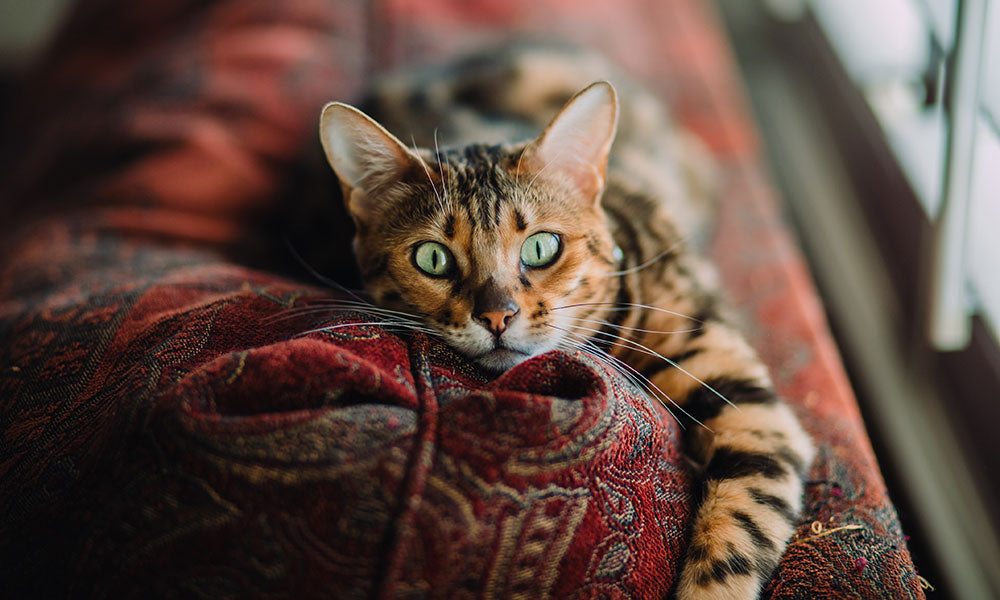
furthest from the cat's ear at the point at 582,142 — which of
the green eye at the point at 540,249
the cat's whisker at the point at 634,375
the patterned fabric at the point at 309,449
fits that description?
the patterned fabric at the point at 309,449

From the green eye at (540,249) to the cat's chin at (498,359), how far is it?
0.43 feet

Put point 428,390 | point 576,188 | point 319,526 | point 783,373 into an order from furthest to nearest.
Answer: point 783,373, point 576,188, point 428,390, point 319,526

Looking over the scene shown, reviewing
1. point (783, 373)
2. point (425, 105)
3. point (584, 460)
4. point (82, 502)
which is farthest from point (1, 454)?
point (783, 373)

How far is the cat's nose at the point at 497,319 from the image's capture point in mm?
884

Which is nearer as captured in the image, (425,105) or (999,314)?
(999,314)

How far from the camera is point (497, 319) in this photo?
89 cm

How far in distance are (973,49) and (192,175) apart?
134 cm

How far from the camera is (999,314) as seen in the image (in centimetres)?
121

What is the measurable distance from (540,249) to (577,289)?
76mm

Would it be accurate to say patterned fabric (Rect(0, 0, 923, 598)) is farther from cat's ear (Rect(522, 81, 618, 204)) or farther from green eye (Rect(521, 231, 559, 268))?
cat's ear (Rect(522, 81, 618, 204))

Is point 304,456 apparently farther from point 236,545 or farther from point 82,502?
point 82,502

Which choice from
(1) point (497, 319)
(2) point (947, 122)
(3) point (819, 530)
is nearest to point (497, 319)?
(1) point (497, 319)

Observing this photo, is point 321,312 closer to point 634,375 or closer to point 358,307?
point 358,307

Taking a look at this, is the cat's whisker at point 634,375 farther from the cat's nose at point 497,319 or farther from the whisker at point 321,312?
the whisker at point 321,312
